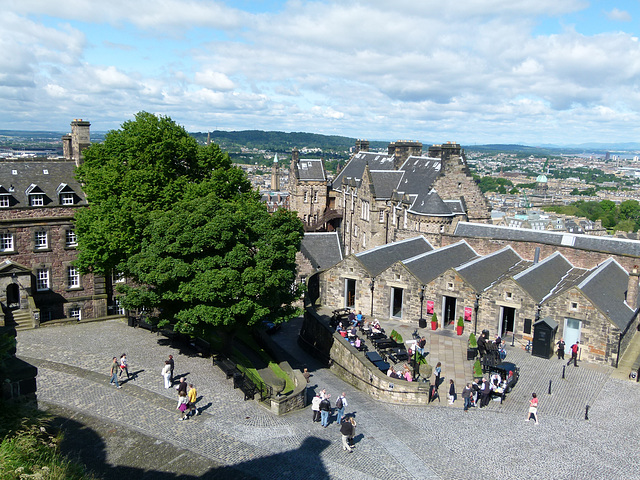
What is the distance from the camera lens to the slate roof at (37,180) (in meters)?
39.3

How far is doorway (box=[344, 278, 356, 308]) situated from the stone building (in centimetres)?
1852

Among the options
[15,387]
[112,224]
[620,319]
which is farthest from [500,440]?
[112,224]

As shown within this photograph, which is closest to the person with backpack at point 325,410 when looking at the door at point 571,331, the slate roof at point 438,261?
the slate roof at point 438,261

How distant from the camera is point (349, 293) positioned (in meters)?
40.8

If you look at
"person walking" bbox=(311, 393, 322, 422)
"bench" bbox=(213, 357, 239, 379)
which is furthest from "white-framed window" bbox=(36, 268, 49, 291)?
"person walking" bbox=(311, 393, 322, 422)

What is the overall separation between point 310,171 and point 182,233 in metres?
47.7

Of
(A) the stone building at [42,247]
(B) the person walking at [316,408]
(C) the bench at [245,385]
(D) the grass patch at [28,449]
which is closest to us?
(D) the grass patch at [28,449]

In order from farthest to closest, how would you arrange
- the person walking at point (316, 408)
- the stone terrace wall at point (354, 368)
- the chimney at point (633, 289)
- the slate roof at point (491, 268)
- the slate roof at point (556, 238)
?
1. the slate roof at point (556, 238)
2. the slate roof at point (491, 268)
3. the chimney at point (633, 289)
4. the stone terrace wall at point (354, 368)
5. the person walking at point (316, 408)

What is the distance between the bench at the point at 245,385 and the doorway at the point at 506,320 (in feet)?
59.1

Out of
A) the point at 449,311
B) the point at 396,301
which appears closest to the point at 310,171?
the point at 396,301

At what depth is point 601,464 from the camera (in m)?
20.8

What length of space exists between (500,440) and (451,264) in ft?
67.0

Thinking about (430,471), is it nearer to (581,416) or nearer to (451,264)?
(581,416)

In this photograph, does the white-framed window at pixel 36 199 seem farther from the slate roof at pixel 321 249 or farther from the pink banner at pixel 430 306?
the pink banner at pixel 430 306
